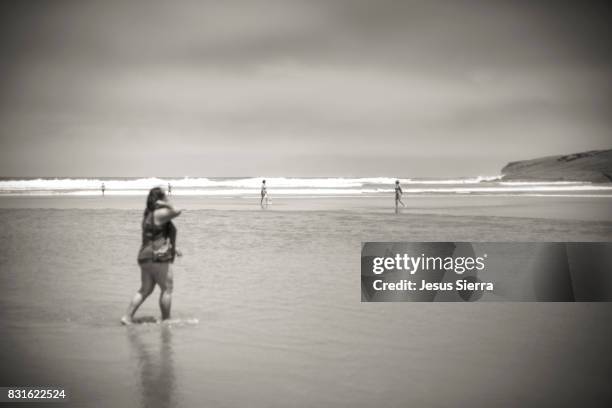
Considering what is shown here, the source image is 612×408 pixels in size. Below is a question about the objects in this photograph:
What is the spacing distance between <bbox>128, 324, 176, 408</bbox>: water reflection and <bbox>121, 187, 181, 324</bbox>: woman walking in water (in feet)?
1.67

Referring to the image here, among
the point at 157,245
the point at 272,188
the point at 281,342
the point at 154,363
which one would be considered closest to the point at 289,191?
the point at 272,188

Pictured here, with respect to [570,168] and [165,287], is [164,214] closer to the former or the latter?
[165,287]

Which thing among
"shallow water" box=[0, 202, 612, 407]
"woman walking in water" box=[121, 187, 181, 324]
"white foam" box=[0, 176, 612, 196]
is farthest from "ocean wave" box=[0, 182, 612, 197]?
"woman walking in water" box=[121, 187, 181, 324]

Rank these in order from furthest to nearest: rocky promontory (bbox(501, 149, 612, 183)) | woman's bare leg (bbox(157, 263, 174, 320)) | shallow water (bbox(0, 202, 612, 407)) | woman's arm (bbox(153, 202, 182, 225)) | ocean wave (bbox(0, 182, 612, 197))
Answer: rocky promontory (bbox(501, 149, 612, 183)) → ocean wave (bbox(0, 182, 612, 197)) → woman's bare leg (bbox(157, 263, 174, 320)) → woman's arm (bbox(153, 202, 182, 225)) → shallow water (bbox(0, 202, 612, 407))

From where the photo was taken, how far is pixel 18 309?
820cm

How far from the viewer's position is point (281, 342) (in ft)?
21.5

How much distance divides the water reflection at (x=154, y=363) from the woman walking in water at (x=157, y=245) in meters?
0.51

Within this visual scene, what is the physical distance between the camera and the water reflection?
4.95 meters

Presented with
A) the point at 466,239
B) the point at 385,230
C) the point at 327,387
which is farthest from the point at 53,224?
the point at 327,387

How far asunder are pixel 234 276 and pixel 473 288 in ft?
16.2

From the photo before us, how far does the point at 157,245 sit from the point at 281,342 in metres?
2.16

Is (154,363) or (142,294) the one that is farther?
(142,294)

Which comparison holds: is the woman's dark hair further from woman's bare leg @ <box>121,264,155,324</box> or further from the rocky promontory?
the rocky promontory

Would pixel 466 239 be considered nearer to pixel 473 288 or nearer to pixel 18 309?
pixel 473 288
